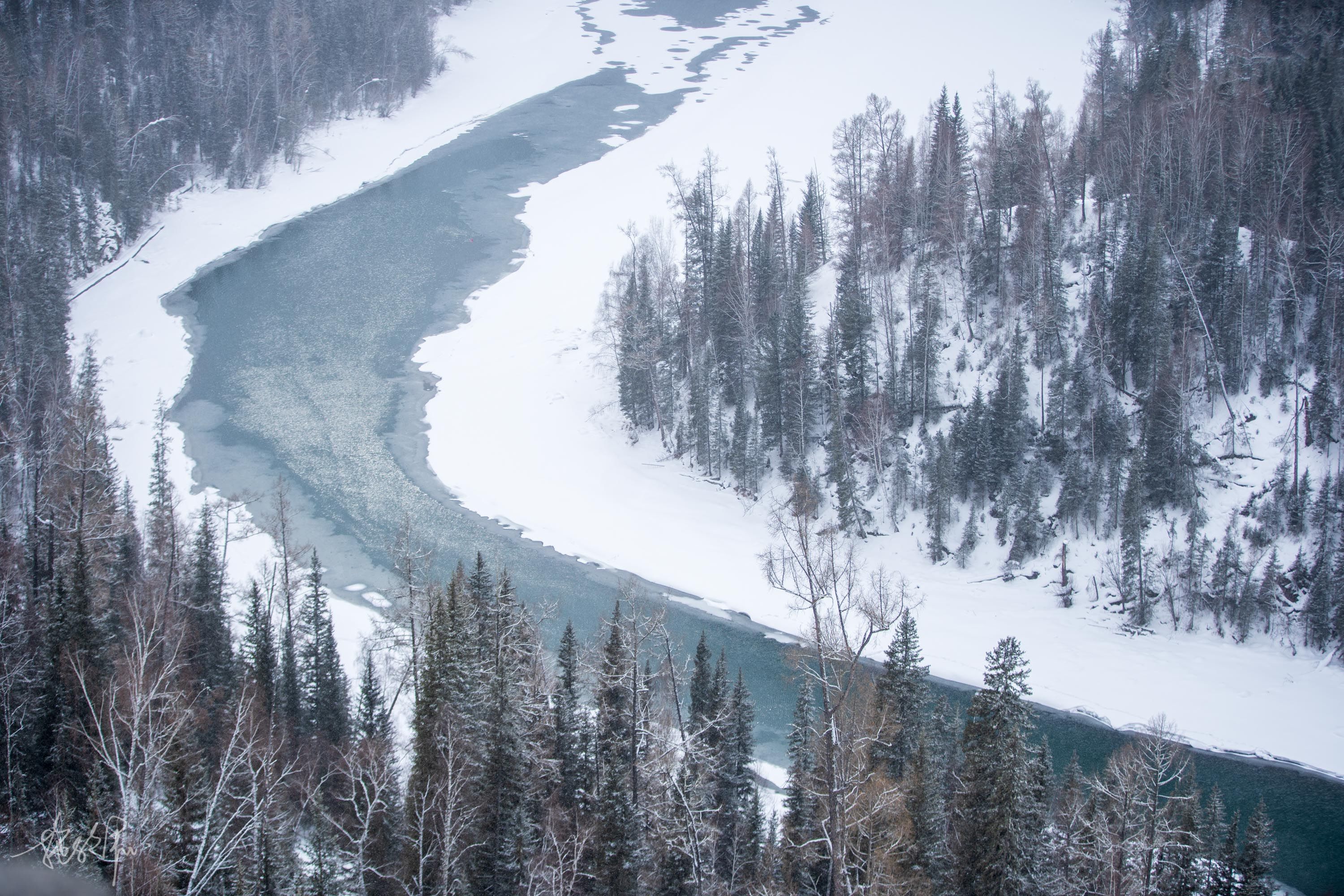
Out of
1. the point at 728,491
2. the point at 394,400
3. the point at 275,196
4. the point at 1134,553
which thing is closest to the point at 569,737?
the point at 1134,553

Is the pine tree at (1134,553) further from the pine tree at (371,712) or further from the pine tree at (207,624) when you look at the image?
the pine tree at (207,624)

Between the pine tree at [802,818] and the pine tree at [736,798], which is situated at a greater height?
the pine tree at [802,818]

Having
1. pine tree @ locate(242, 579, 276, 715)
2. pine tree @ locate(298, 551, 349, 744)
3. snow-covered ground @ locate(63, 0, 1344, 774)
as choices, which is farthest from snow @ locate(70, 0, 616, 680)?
pine tree @ locate(242, 579, 276, 715)

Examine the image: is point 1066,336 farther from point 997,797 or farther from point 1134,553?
point 997,797

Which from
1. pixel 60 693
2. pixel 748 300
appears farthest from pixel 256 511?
pixel 748 300

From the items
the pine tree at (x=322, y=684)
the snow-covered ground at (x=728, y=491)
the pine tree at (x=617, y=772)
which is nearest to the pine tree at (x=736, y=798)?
the pine tree at (x=617, y=772)

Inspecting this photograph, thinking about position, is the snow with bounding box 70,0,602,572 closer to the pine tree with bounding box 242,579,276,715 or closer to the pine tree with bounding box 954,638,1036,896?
the pine tree with bounding box 242,579,276,715
